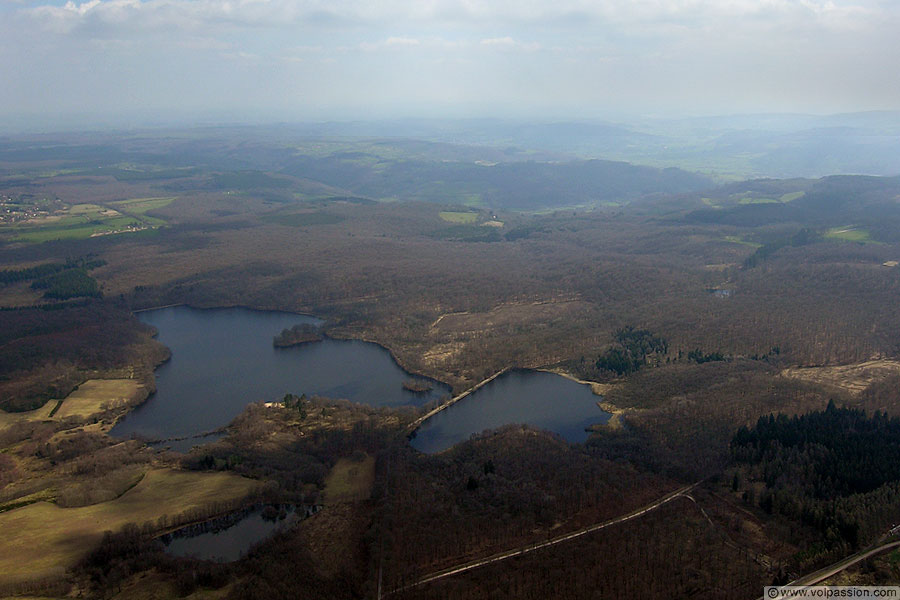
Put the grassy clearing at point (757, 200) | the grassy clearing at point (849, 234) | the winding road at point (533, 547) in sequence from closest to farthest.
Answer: the winding road at point (533, 547), the grassy clearing at point (849, 234), the grassy clearing at point (757, 200)

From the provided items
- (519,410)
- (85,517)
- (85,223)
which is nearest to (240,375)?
(85,517)

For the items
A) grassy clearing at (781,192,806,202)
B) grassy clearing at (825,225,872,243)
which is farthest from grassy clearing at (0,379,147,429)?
grassy clearing at (781,192,806,202)

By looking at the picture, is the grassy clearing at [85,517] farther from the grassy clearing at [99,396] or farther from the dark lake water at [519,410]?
the dark lake water at [519,410]

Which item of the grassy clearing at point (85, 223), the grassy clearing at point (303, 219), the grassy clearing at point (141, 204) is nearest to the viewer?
the grassy clearing at point (85, 223)

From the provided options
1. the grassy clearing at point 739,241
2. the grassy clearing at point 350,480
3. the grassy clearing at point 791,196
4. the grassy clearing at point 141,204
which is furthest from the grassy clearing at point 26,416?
the grassy clearing at point 791,196

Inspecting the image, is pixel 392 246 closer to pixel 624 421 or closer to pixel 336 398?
pixel 336 398

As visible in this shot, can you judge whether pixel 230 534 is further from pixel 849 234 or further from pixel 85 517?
pixel 849 234

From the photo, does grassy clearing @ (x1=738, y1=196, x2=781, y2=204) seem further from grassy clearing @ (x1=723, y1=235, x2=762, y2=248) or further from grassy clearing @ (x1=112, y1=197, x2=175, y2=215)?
grassy clearing @ (x1=112, y1=197, x2=175, y2=215)
